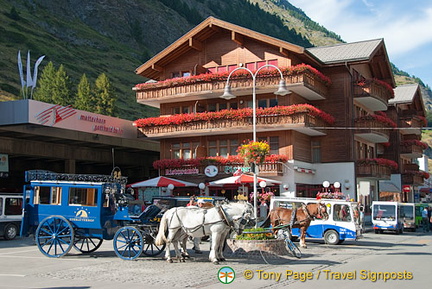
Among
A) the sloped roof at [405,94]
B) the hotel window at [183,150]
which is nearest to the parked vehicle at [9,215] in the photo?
the hotel window at [183,150]

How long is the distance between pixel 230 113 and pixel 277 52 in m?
6.10

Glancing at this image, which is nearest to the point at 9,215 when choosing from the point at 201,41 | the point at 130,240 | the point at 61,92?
the point at 130,240

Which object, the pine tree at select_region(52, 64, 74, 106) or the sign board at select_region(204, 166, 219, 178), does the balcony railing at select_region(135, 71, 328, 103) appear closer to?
the sign board at select_region(204, 166, 219, 178)

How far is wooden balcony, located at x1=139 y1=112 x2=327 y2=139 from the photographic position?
37438 millimetres

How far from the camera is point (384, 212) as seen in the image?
36.3 meters

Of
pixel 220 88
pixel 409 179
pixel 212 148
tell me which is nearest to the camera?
pixel 220 88

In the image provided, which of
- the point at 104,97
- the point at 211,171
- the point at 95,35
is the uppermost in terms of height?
the point at 95,35

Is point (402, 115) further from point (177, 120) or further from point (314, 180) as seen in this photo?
point (177, 120)

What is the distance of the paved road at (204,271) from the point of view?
1304cm

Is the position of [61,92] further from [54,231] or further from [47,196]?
[54,231]

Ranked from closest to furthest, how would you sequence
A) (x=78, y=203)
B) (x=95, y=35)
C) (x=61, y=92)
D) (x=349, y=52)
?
(x=78, y=203) → (x=349, y=52) → (x=61, y=92) → (x=95, y=35)

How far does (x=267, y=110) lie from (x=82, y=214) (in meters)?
22.0

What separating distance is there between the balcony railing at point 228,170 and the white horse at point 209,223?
64.3 feet

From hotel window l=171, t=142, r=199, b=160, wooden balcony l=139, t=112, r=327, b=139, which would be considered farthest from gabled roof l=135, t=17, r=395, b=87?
hotel window l=171, t=142, r=199, b=160
